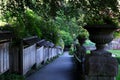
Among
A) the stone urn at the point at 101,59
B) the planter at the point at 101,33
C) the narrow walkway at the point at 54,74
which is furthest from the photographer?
the narrow walkway at the point at 54,74

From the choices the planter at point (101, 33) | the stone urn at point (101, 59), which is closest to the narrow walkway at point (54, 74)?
the stone urn at point (101, 59)

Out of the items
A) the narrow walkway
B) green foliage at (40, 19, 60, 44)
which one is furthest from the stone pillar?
green foliage at (40, 19, 60, 44)

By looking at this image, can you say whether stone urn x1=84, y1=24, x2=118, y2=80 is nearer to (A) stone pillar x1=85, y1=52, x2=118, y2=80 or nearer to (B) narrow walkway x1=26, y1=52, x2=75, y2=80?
(A) stone pillar x1=85, y1=52, x2=118, y2=80

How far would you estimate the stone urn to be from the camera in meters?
6.99

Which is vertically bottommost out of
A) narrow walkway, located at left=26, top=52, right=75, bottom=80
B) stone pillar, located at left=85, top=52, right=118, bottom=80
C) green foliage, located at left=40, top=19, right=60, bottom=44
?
narrow walkway, located at left=26, top=52, right=75, bottom=80

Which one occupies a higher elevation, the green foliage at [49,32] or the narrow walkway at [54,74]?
the green foliage at [49,32]

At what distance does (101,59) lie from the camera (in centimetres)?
707

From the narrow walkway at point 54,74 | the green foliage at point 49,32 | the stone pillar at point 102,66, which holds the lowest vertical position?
the narrow walkway at point 54,74

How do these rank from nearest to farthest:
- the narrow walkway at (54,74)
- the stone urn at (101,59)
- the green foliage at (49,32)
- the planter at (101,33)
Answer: the planter at (101,33), the stone urn at (101,59), the narrow walkway at (54,74), the green foliage at (49,32)

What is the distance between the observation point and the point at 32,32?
59.4 feet

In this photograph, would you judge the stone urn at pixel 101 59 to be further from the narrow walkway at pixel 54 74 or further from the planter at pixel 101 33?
the narrow walkway at pixel 54 74

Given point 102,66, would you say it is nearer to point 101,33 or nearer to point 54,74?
point 101,33

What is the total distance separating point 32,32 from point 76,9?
26.6ft

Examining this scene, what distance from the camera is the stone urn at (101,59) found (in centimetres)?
699
